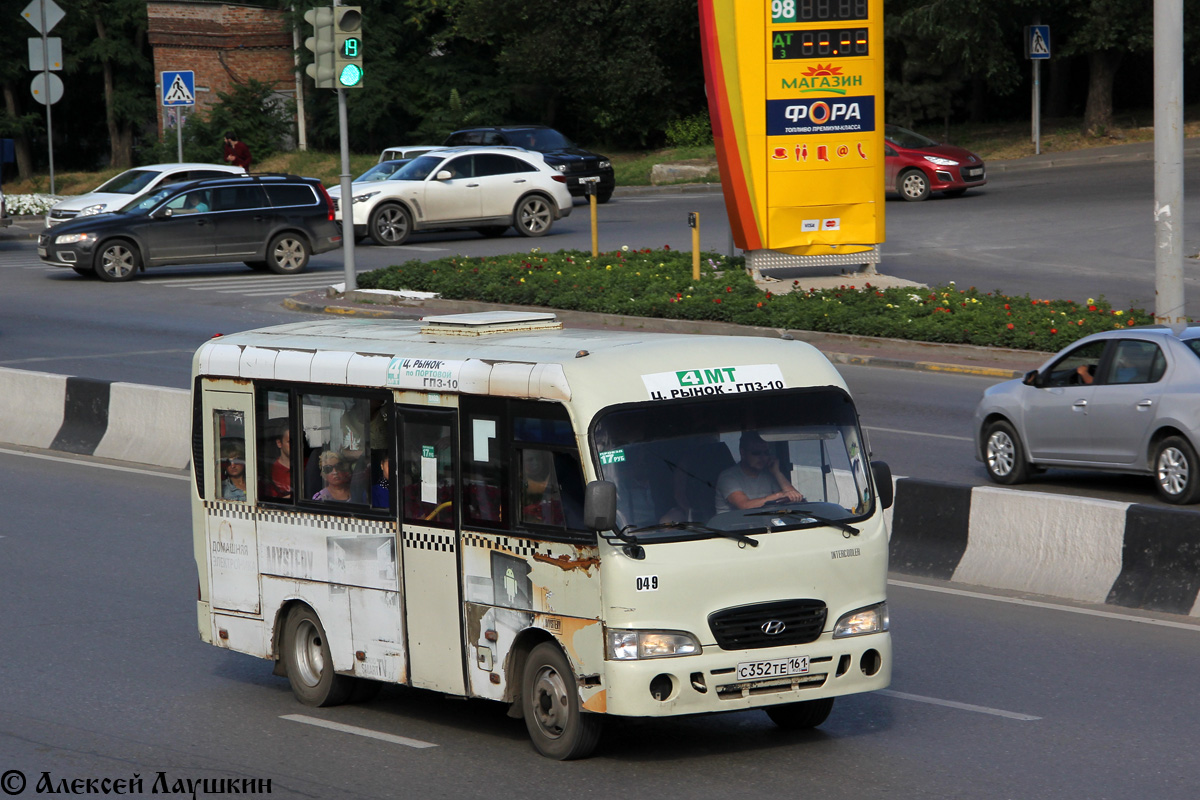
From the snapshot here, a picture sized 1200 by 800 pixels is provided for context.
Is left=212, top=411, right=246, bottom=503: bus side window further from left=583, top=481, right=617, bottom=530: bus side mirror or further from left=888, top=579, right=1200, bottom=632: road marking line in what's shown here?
left=888, top=579, right=1200, bottom=632: road marking line

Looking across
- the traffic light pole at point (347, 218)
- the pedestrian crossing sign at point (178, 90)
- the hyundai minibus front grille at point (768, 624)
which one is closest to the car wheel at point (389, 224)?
the traffic light pole at point (347, 218)

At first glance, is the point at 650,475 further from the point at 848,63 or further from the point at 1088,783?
the point at 848,63

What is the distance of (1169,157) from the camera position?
1766 centimetres

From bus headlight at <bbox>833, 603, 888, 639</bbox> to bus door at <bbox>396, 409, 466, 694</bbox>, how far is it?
1786mm

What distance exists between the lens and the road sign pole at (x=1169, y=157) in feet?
56.5

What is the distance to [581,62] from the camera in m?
50.4

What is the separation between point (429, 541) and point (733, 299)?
15.2m

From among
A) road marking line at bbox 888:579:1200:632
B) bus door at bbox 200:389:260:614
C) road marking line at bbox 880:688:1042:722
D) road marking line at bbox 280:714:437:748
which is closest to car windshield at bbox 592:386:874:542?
road marking line at bbox 880:688:1042:722

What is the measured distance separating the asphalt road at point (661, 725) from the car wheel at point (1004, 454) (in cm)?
360

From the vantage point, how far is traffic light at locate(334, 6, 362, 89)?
24656 millimetres

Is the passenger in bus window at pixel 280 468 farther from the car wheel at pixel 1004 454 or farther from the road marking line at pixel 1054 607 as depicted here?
the car wheel at pixel 1004 454

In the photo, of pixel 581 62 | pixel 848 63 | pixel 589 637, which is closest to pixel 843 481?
pixel 589 637

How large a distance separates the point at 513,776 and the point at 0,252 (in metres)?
30.7

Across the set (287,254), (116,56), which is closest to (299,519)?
(287,254)
